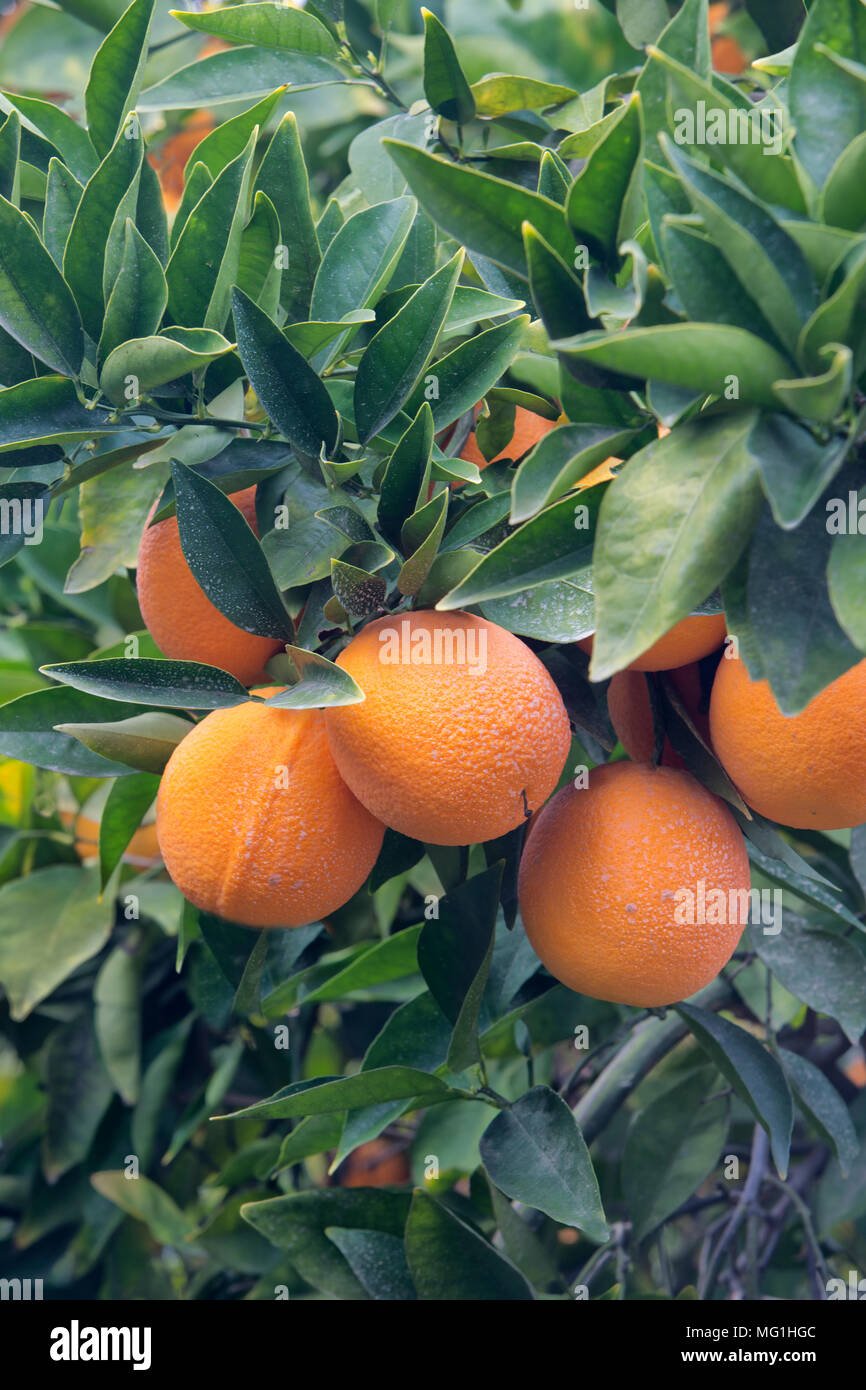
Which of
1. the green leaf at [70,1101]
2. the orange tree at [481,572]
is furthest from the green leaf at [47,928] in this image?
the green leaf at [70,1101]

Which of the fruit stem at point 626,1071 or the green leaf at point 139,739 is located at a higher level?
the green leaf at point 139,739

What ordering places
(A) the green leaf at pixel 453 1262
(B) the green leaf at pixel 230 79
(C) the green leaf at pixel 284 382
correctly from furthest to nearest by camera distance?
(B) the green leaf at pixel 230 79, (A) the green leaf at pixel 453 1262, (C) the green leaf at pixel 284 382

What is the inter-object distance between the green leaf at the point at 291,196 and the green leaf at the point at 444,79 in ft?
0.61

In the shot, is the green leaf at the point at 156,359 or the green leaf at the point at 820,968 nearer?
the green leaf at the point at 156,359

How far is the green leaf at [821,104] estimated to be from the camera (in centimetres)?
64

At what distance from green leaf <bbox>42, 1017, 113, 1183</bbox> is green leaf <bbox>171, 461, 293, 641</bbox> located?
87 cm

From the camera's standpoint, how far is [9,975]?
1323mm

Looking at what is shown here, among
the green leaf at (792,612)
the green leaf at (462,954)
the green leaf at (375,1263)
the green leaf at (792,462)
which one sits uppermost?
the green leaf at (792,462)

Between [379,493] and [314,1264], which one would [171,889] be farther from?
[379,493]

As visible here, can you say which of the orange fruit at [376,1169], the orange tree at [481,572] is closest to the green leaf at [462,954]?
the orange tree at [481,572]

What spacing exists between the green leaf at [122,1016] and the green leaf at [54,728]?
0.56m

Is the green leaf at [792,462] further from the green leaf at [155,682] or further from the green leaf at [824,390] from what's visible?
the green leaf at [155,682]

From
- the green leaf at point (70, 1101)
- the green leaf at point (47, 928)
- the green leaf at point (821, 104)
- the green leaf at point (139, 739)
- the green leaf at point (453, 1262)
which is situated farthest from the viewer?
the green leaf at point (70, 1101)

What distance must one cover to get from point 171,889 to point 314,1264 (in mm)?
488
